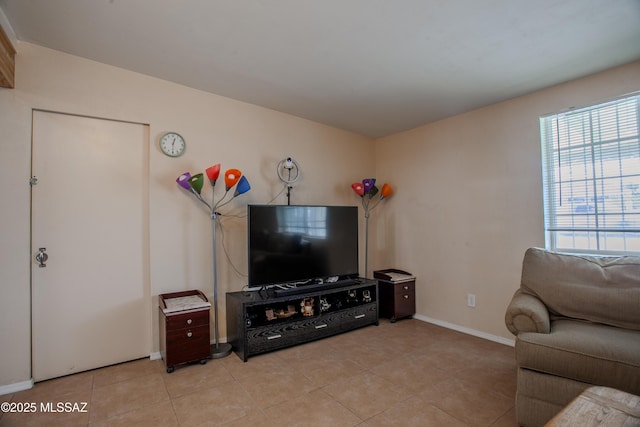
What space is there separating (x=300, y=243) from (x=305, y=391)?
1347 mm

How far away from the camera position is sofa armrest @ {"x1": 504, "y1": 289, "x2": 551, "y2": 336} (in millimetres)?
1908

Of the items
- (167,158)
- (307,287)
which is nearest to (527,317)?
(307,287)

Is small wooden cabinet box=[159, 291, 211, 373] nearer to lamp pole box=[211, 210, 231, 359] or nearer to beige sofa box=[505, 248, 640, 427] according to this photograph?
lamp pole box=[211, 210, 231, 359]

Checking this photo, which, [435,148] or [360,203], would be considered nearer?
[435,148]

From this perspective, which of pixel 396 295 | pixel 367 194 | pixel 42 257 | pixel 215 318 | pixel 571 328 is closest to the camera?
pixel 571 328

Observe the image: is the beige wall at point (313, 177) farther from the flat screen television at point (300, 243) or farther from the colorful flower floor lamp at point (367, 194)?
the flat screen television at point (300, 243)

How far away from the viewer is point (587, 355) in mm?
1606

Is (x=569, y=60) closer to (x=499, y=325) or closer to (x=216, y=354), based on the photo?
(x=499, y=325)

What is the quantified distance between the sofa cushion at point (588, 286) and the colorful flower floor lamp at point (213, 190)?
2596mm

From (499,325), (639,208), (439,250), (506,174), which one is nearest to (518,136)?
(506,174)

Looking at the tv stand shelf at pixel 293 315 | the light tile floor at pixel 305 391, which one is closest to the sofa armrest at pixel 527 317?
the light tile floor at pixel 305 391

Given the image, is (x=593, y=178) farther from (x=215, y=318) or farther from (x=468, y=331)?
(x=215, y=318)

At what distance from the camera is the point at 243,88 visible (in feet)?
9.29

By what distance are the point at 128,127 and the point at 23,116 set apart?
2.14 feet
